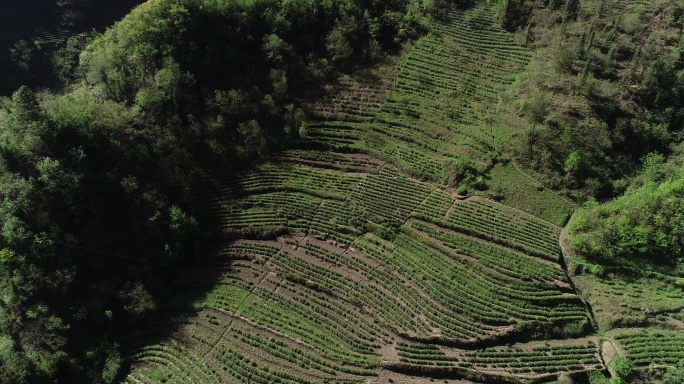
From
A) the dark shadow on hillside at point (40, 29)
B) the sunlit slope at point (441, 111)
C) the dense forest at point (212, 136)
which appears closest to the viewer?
the dense forest at point (212, 136)

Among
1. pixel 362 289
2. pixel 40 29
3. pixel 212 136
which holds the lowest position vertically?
pixel 362 289

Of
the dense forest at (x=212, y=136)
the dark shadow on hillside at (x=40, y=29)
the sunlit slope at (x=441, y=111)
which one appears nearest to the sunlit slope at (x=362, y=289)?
the sunlit slope at (x=441, y=111)

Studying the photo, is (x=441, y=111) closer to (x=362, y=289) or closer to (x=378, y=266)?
(x=378, y=266)

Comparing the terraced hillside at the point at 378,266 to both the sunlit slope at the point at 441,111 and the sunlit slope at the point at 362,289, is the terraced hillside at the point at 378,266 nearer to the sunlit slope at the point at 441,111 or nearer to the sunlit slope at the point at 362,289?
the sunlit slope at the point at 362,289

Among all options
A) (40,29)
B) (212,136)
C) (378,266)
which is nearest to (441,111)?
(378,266)

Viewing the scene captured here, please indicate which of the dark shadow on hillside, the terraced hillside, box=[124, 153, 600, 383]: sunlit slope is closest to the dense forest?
the terraced hillside

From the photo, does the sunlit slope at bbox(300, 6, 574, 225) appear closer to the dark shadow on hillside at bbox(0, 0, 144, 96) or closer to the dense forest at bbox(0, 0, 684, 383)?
the dense forest at bbox(0, 0, 684, 383)
